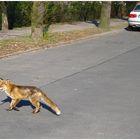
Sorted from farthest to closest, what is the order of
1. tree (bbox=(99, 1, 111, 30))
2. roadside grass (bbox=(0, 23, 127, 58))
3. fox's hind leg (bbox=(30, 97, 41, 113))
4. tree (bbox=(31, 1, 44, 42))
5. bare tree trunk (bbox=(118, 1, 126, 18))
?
bare tree trunk (bbox=(118, 1, 126, 18))
tree (bbox=(99, 1, 111, 30))
tree (bbox=(31, 1, 44, 42))
roadside grass (bbox=(0, 23, 127, 58))
fox's hind leg (bbox=(30, 97, 41, 113))

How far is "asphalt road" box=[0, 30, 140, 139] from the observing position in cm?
675

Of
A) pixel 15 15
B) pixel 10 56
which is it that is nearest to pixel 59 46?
pixel 10 56

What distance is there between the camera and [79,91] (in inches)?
372

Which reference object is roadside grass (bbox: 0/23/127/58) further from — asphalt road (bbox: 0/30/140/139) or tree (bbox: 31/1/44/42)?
asphalt road (bbox: 0/30/140/139)

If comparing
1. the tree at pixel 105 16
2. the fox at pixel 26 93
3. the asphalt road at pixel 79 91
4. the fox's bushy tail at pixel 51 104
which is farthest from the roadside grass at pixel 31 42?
the fox's bushy tail at pixel 51 104

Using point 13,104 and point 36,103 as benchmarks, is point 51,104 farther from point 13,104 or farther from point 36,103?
point 13,104

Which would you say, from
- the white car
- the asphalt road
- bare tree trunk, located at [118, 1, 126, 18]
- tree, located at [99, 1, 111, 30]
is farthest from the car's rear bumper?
bare tree trunk, located at [118, 1, 126, 18]

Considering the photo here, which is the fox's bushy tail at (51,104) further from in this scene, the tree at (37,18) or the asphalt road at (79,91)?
the tree at (37,18)

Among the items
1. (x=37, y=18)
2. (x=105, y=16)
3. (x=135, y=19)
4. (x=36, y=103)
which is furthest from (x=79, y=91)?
(x=135, y=19)

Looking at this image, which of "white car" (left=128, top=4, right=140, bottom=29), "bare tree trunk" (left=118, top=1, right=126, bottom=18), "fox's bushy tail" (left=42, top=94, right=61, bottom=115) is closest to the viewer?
"fox's bushy tail" (left=42, top=94, right=61, bottom=115)

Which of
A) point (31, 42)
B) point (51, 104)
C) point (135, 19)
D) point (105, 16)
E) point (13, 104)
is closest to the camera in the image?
point (51, 104)

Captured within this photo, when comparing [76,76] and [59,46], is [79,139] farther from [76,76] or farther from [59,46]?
[59,46]

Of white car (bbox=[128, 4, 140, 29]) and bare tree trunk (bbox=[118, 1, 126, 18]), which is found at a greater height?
white car (bbox=[128, 4, 140, 29])

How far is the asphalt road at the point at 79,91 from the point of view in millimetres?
6754
